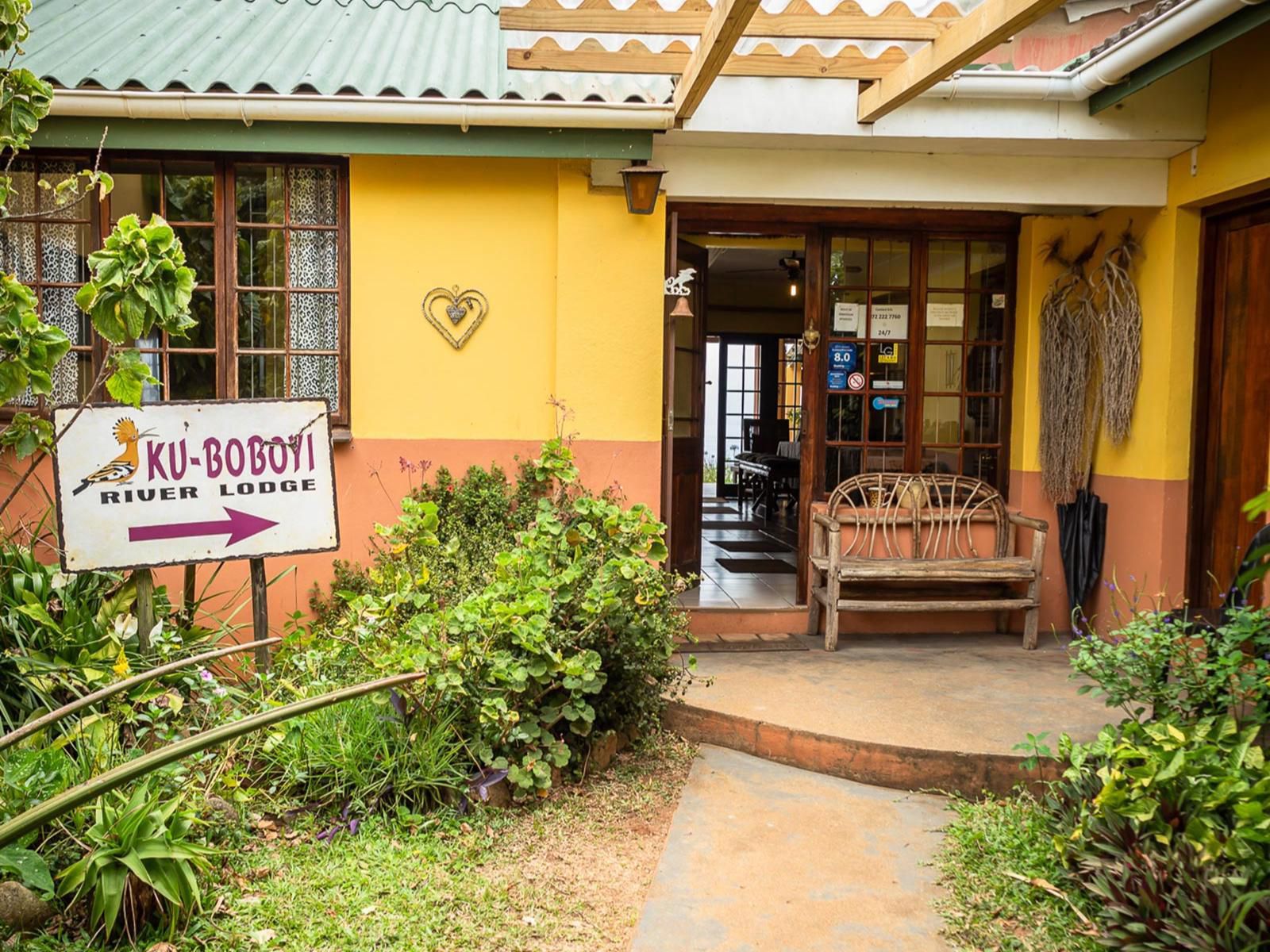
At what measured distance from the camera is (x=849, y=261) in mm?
6699

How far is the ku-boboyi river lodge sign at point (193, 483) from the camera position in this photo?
3.93 meters

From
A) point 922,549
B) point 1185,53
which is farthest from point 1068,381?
point 1185,53

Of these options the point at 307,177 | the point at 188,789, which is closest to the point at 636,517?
the point at 188,789

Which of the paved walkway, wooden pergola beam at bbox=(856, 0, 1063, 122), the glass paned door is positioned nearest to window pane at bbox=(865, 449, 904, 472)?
wooden pergola beam at bbox=(856, 0, 1063, 122)

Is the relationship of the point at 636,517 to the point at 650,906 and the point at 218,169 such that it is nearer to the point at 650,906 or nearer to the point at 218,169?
the point at 650,906

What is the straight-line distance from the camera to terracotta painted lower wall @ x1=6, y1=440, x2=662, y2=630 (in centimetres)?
605

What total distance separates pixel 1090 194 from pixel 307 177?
4.52 metres

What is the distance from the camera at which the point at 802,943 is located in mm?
3158

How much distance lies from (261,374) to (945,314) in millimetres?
4280

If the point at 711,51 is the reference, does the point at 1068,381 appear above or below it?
below

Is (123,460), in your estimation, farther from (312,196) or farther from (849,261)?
(849,261)

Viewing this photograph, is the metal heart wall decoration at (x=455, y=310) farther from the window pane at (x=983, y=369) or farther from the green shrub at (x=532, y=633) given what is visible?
the window pane at (x=983, y=369)

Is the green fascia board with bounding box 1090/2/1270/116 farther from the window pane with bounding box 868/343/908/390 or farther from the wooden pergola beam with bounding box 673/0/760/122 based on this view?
the wooden pergola beam with bounding box 673/0/760/122

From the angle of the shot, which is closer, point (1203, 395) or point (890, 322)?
point (1203, 395)
